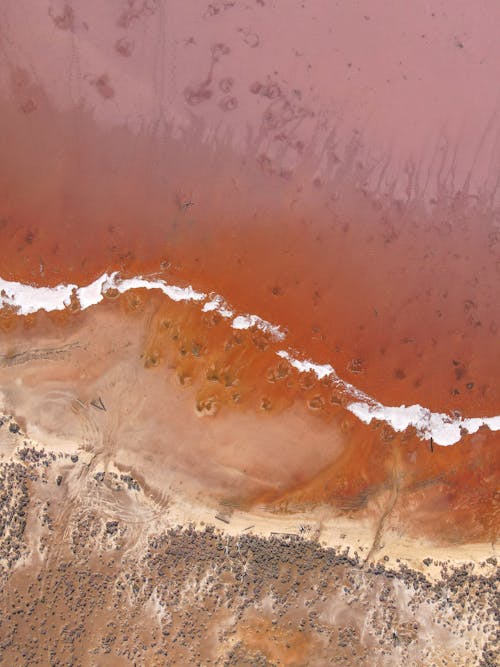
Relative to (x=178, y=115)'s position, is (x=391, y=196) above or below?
below

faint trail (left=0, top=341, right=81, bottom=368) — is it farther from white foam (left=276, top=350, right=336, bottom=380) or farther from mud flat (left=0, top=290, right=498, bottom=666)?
white foam (left=276, top=350, right=336, bottom=380)

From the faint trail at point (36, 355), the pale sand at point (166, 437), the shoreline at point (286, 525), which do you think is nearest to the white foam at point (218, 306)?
the pale sand at point (166, 437)

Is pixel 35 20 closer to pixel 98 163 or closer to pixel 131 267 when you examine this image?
pixel 98 163

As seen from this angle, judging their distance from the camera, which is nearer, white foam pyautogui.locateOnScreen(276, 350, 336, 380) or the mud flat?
the mud flat

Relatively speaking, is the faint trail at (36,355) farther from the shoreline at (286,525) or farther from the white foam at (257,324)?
the shoreline at (286,525)

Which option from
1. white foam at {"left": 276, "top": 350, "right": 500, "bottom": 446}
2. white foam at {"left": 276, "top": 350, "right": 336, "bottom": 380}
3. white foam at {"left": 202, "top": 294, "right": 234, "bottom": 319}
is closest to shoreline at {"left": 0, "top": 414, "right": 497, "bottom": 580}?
white foam at {"left": 276, "top": 350, "right": 500, "bottom": 446}

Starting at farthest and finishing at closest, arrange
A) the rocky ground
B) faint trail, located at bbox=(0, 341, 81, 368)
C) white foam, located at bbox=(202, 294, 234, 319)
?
white foam, located at bbox=(202, 294, 234, 319) → faint trail, located at bbox=(0, 341, 81, 368) → the rocky ground

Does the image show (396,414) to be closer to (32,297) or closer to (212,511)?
(212,511)

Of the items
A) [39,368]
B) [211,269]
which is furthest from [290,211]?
[39,368]
